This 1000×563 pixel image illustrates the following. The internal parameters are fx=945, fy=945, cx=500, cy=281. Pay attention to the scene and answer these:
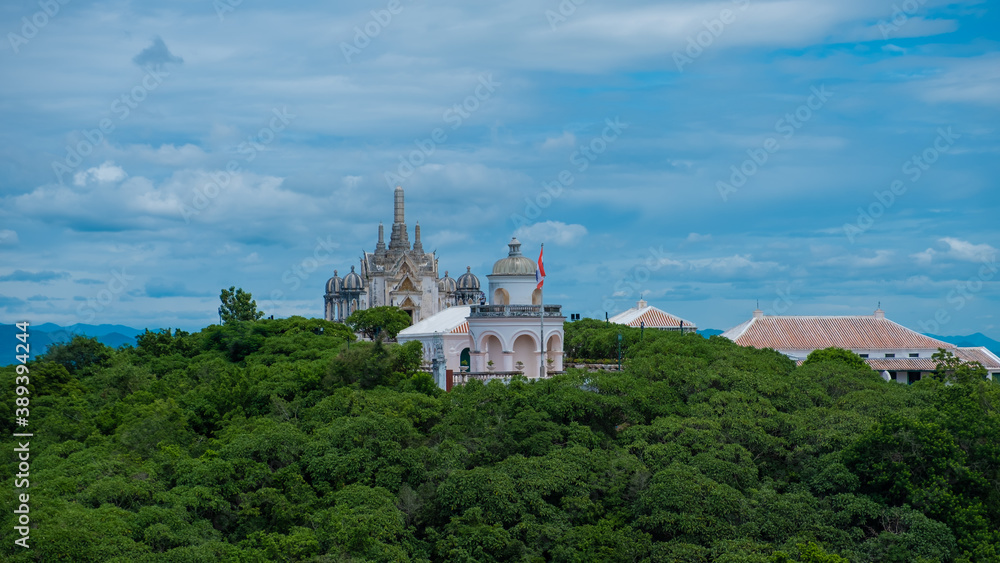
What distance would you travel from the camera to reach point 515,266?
149 feet

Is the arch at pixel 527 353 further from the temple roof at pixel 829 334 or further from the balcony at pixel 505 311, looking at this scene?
the temple roof at pixel 829 334

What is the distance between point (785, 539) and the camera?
94.9ft

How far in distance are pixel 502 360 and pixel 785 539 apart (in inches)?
729

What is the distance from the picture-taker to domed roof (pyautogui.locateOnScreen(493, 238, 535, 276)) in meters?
45.2

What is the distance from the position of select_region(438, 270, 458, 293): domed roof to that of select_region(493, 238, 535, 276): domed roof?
70217 millimetres

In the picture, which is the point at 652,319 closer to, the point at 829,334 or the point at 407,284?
the point at 829,334

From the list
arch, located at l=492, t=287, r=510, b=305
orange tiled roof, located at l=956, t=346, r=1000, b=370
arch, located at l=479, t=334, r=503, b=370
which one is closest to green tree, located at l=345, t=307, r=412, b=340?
arch, located at l=479, t=334, r=503, b=370

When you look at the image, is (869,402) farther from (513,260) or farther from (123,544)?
(123,544)

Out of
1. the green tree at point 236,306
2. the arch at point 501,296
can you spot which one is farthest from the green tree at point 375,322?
the arch at point 501,296

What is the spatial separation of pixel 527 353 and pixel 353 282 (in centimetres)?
6578

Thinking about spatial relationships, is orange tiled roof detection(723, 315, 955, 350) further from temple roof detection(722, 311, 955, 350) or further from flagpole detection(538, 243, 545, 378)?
flagpole detection(538, 243, 545, 378)

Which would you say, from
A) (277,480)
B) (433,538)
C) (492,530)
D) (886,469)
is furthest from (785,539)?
(277,480)

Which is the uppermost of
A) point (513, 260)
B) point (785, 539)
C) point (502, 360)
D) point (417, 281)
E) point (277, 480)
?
point (417, 281)

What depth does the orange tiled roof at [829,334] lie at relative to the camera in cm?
7144
